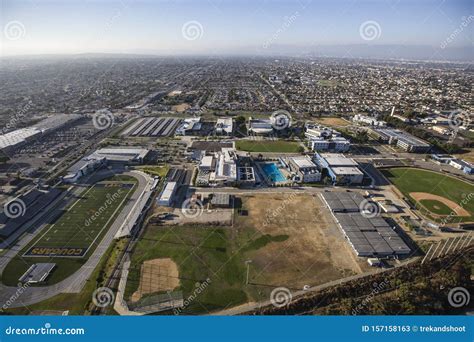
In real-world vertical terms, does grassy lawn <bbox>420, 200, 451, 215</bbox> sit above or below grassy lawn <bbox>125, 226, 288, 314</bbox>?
below

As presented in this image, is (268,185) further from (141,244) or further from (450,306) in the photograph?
(450,306)

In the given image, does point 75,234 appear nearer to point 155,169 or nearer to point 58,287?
point 58,287

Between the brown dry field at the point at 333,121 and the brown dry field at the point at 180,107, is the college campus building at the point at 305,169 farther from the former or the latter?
the brown dry field at the point at 180,107

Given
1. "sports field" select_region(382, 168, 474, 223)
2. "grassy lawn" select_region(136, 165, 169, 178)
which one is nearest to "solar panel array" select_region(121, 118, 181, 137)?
"grassy lawn" select_region(136, 165, 169, 178)

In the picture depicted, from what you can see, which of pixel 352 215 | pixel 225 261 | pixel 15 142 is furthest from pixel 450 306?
pixel 15 142

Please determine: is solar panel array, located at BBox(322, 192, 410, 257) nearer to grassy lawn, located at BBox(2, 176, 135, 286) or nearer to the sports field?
the sports field
